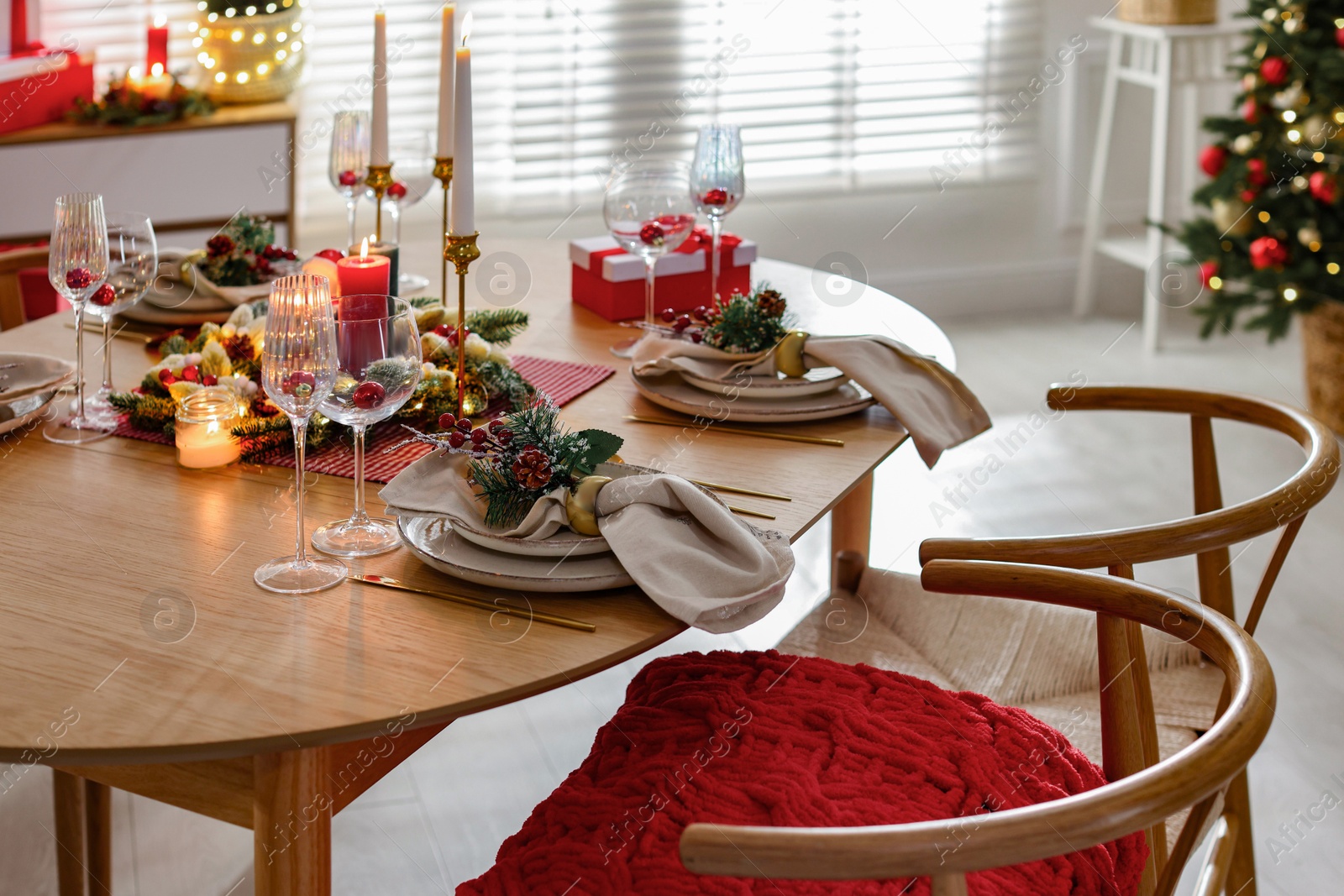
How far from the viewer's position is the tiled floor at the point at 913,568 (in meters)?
1.81

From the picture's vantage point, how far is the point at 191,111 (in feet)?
9.92

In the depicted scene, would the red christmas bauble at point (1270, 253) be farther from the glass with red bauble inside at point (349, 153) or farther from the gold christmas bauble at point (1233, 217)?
the glass with red bauble inside at point (349, 153)

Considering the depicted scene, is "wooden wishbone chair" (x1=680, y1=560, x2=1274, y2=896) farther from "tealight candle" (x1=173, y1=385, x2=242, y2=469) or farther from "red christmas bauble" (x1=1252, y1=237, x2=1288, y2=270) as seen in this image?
"red christmas bauble" (x1=1252, y1=237, x2=1288, y2=270)

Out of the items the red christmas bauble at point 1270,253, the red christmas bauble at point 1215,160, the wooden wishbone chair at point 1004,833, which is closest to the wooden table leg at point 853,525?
the wooden wishbone chair at point 1004,833

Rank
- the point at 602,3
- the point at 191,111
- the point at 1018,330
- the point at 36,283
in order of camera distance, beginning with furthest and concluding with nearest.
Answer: the point at 1018,330 → the point at 602,3 → the point at 191,111 → the point at 36,283

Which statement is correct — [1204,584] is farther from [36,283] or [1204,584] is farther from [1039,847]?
[36,283]

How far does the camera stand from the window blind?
11.7 ft

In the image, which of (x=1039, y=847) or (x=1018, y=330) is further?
(x=1018, y=330)

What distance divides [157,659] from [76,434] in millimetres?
525

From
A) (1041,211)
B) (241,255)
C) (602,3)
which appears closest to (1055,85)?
(1041,211)

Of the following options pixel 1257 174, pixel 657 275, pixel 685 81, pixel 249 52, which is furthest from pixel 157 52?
pixel 1257 174

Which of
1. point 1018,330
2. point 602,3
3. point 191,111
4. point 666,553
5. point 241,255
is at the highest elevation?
point 602,3

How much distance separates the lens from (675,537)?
1.05 m

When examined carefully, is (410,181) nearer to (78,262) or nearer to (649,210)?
(649,210)
